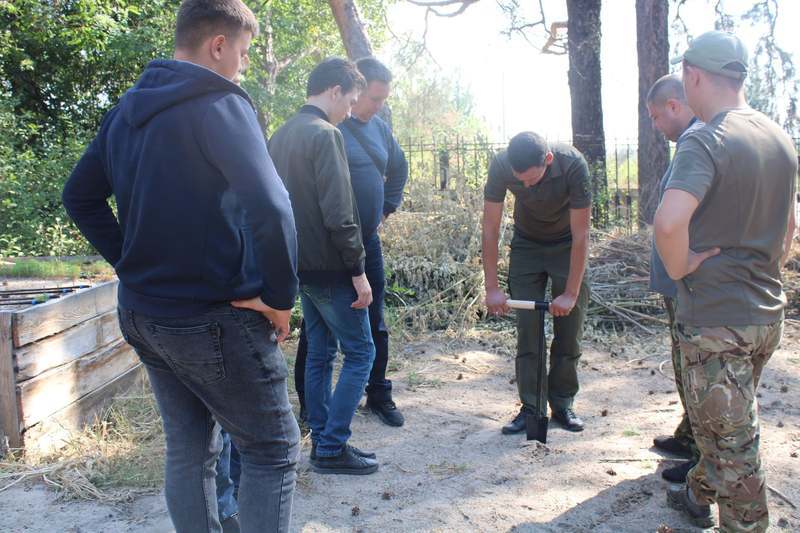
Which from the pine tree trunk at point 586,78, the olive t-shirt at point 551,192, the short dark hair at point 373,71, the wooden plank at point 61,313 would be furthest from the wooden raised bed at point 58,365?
the pine tree trunk at point 586,78

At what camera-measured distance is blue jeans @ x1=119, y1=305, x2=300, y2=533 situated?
6.95ft

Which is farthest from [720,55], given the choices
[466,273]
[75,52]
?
[75,52]

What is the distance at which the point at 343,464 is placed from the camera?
3.87 m

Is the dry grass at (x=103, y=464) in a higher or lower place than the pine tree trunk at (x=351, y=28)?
lower

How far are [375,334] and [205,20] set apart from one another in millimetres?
2773

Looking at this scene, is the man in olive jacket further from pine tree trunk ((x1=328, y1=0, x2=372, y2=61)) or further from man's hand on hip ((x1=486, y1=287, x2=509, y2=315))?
pine tree trunk ((x1=328, y1=0, x2=372, y2=61))

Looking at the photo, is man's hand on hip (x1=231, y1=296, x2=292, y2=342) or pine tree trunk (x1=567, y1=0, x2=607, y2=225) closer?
man's hand on hip (x1=231, y1=296, x2=292, y2=342)

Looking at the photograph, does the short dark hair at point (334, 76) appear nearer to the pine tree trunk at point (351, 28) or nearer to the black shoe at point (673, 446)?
the black shoe at point (673, 446)

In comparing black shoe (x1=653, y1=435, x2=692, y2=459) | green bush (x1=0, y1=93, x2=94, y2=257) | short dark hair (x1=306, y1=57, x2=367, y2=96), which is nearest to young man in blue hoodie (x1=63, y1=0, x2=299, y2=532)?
short dark hair (x1=306, y1=57, x2=367, y2=96)

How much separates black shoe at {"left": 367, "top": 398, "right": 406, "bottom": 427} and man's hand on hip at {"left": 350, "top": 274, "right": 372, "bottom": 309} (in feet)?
4.13

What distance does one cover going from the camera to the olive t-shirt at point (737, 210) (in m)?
2.51

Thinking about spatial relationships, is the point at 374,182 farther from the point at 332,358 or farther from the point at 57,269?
the point at 57,269

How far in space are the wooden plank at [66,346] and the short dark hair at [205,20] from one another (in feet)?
7.78

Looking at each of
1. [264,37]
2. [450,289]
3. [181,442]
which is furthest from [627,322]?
[264,37]
